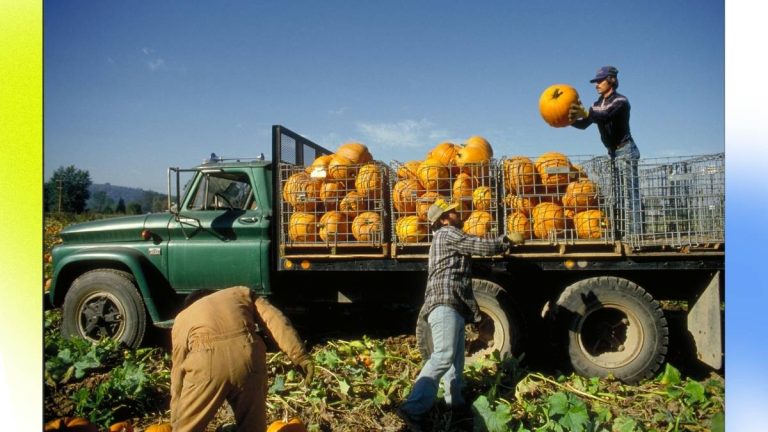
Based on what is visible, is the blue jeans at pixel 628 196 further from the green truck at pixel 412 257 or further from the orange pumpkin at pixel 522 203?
the orange pumpkin at pixel 522 203

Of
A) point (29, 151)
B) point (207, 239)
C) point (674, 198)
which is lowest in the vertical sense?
point (207, 239)

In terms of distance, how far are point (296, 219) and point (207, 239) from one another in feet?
3.49

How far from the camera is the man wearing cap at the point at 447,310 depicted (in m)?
3.69

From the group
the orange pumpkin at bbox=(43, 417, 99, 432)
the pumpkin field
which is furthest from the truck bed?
the orange pumpkin at bbox=(43, 417, 99, 432)

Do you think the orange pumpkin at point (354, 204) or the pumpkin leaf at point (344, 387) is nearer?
the pumpkin leaf at point (344, 387)

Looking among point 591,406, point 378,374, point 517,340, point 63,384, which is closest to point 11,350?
point 63,384

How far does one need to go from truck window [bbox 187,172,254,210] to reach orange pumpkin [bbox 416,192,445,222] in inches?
76.3

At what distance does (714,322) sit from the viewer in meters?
4.21

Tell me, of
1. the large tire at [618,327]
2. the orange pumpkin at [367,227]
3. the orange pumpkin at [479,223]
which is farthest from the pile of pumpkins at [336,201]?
the large tire at [618,327]

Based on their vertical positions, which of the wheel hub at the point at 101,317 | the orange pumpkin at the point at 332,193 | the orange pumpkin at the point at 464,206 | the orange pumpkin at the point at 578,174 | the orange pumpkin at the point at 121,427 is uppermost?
the orange pumpkin at the point at 578,174

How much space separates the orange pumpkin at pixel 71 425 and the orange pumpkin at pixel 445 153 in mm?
3627

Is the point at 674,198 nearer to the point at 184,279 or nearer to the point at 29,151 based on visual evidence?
the point at 184,279

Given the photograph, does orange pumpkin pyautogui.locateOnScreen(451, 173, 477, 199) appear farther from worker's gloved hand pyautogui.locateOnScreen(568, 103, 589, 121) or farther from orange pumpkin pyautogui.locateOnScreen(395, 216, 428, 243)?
worker's gloved hand pyautogui.locateOnScreen(568, 103, 589, 121)

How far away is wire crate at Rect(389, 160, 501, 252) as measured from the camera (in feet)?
14.9
